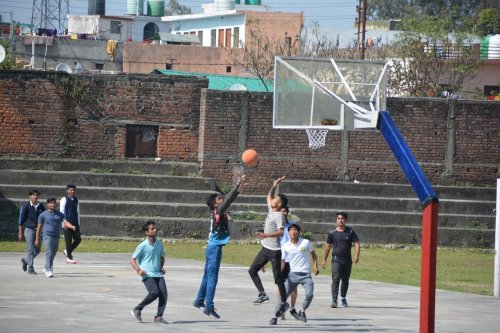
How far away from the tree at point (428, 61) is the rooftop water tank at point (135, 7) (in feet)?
128

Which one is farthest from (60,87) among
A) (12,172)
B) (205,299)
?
(205,299)

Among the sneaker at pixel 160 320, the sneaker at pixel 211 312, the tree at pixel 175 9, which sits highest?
the tree at pixel 175 9

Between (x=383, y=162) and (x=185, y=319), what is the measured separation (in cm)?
2263

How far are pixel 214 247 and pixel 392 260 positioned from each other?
14517mm

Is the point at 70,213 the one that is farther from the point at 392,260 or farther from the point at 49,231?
the point at 392,260

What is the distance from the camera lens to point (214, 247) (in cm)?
1788

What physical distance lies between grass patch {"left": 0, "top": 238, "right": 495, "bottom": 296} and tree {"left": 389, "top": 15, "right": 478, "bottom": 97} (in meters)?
19.9

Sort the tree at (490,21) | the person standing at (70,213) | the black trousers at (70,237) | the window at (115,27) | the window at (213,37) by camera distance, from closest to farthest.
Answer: the person standing at (70,213)
the black trousers at (70,237)
the window at (115,27)
the window at (213,37)
the tree at (490,21)

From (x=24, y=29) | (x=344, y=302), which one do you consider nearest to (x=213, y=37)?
(x=24, y=29)

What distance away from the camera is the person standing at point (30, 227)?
77.9 feet

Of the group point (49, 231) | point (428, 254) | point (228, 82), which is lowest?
point (49, 231)

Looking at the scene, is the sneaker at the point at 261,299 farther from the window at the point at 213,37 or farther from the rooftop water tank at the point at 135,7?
the rooftop water tank at the point at 135,7

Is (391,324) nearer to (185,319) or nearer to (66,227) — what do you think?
(185,319)

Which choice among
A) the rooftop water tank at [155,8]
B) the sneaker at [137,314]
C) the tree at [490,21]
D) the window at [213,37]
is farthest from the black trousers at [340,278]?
the rooftop water tank at [155,8]
